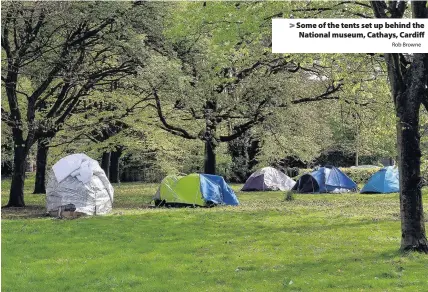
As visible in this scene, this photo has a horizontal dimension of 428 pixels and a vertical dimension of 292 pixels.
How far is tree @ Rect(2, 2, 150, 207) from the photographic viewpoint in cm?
1766

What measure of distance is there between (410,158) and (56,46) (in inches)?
506

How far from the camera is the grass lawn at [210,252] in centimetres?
871

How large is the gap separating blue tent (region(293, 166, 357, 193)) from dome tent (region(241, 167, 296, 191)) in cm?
198

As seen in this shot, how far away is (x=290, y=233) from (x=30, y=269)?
683 centimetres

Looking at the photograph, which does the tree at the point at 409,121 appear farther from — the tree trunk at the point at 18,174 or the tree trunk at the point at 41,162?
the tree trunk at the point at 41,162

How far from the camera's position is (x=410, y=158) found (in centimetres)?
1064

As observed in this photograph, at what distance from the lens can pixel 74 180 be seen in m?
17.8

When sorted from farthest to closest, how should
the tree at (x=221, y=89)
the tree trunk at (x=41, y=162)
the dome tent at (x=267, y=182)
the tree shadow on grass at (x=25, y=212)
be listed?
the dome tent at (x=267, y=182) < the tree trunk at (x=41, y=162) < the tree at (x=221, y=89) < the tree shadow on grass at (x=25, y=212)

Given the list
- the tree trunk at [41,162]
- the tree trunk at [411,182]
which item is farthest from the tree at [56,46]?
the tree trunk at [411,182]

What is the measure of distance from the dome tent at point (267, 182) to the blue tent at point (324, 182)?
6.50 ft

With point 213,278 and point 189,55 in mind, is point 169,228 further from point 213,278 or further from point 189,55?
point 189,55
